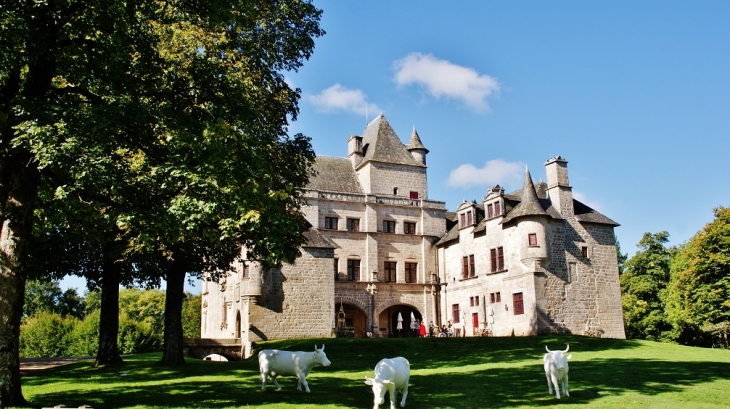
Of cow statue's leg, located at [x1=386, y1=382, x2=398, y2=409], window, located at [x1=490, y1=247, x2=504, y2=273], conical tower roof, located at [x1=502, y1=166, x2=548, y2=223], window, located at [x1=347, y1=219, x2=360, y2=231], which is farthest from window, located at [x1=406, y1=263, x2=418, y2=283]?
cow statue's leg, located at [x1=386, y1=382, x2=398, y2=409]

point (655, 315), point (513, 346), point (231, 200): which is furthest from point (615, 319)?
point (231, 200)

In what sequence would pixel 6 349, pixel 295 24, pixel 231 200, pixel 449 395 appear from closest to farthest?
pixel 6 349
pixel 231 200
pixel 449 395
pixel 295 24

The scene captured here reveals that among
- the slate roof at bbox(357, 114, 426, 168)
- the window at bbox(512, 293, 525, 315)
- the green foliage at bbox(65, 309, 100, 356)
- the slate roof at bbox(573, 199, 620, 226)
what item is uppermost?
the slate roof at bbox(357, 114, 426, 168)

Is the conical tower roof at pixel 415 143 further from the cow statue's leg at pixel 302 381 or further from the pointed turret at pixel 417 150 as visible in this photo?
the cow statue's leg at pixel 302 381

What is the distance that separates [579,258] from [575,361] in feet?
55.7

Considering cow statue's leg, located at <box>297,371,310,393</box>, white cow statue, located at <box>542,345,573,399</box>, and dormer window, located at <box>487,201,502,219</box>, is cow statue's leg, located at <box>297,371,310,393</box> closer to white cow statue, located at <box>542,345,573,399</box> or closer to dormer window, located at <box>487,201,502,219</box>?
white cow statue, located at <box>542,345,573,399</box>

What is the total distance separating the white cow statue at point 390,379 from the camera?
35.0ft

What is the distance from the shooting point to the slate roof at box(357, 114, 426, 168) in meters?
45.3

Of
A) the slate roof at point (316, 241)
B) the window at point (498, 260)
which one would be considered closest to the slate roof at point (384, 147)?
the slate roof at point (316, 241)

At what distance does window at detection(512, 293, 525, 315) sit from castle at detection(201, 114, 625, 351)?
0.24ft

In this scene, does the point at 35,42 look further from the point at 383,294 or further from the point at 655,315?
the point at 655,315

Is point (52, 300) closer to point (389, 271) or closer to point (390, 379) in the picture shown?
point (389, 271)

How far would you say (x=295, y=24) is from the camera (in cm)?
2273

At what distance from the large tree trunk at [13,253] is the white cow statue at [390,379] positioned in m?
6.64
